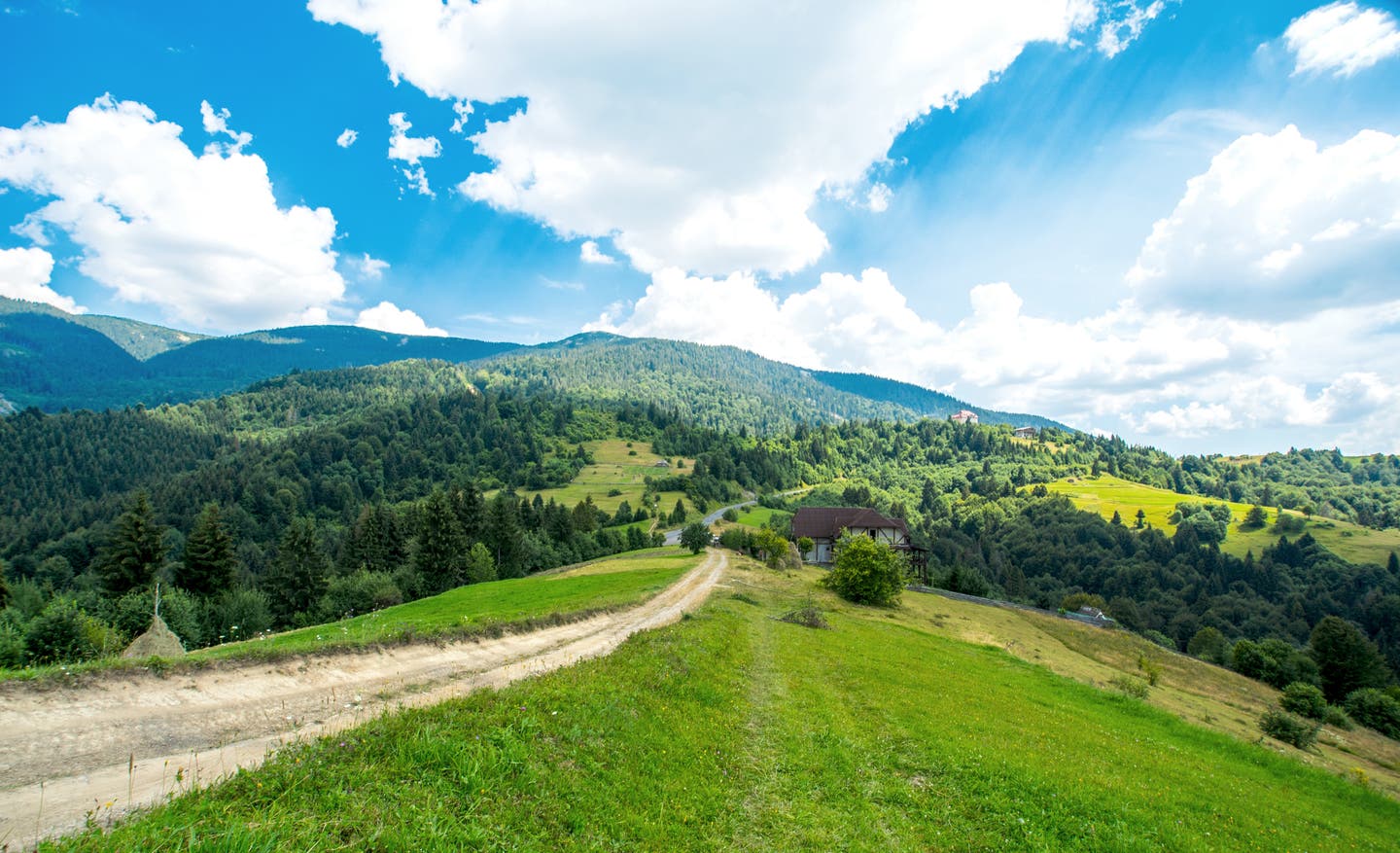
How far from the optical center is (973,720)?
1923cm

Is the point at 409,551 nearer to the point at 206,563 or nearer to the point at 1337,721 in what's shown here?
the point at 206,563

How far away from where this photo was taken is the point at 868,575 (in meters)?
58.9

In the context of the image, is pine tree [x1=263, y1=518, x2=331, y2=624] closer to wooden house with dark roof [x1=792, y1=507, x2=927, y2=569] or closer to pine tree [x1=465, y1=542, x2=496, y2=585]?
pine tree [x1=465, y1=542, x2=496, y2=585]

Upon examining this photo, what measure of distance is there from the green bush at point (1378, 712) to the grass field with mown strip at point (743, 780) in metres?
47.2

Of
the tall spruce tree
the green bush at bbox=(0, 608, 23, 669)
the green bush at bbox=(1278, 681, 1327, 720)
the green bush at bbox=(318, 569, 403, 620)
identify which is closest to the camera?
the green bush at bbox=(0, 608, 23, 669)

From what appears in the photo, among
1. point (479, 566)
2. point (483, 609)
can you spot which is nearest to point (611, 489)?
point (479, 566)

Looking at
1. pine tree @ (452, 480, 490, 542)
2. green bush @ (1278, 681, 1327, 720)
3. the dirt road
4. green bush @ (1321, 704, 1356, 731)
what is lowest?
green bush @ (1321, 704, 1356, 731)

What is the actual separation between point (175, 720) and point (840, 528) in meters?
99.1

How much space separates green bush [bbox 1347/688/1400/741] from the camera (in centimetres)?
4972

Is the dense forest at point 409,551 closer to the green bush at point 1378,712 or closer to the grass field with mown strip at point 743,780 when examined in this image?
the grass field with mown strip at point 743,780

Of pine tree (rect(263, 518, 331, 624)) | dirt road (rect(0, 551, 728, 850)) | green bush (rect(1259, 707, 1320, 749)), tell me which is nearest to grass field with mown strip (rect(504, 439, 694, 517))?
pine tree (rect(263, 518, 331, 624))

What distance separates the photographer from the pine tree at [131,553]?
1940 inches

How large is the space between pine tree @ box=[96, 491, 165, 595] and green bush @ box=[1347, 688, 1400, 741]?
112912mm

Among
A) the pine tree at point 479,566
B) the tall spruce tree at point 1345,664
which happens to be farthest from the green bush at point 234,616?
the tall spruce tree at point 1345,664
